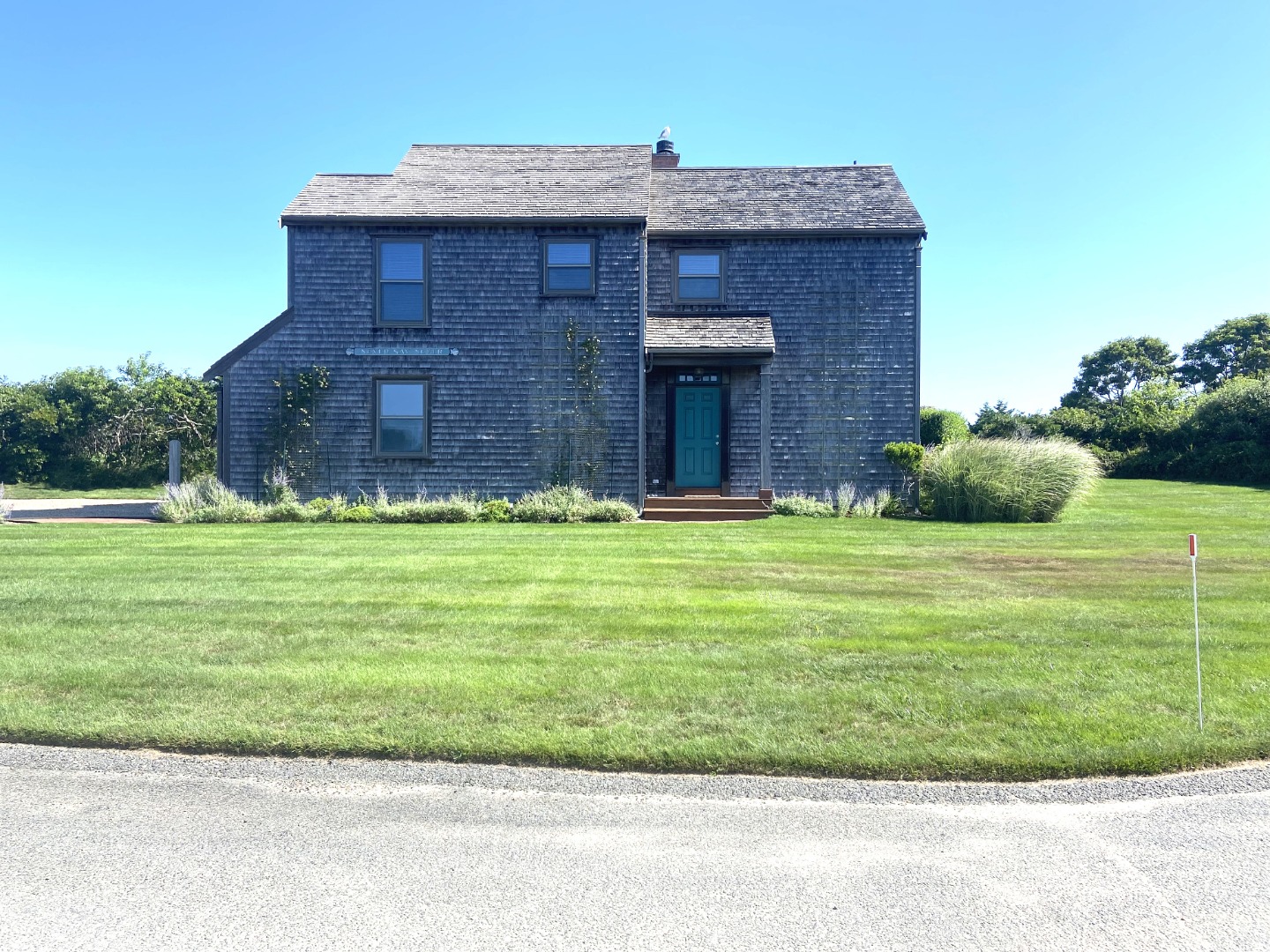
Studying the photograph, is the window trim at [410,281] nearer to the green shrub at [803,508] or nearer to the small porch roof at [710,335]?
the small porch roof at [710,335]

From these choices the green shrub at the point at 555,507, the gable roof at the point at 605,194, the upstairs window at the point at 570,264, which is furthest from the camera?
the upstairs window at the point at 570,264

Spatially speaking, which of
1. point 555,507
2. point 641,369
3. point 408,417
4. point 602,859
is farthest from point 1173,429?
point 602,859

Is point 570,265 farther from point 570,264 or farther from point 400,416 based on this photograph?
point 400,416

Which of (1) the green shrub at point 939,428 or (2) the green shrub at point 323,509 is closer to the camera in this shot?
(2) the green shrub at point 323,509

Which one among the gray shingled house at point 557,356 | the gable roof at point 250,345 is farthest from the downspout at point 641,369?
the gable roof at point 250,345

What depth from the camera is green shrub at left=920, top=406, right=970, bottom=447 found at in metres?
19.1

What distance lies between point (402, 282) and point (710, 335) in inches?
265

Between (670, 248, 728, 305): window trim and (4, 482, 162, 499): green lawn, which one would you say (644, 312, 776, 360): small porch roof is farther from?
(4, 482, 162, 499): green lawn

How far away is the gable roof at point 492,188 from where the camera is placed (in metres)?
17.0

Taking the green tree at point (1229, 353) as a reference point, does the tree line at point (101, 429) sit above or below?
below

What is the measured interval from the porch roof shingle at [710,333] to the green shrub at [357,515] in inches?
260

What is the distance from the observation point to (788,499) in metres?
16.8

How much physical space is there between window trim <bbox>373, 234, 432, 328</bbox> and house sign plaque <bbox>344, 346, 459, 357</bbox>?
1.55 ft

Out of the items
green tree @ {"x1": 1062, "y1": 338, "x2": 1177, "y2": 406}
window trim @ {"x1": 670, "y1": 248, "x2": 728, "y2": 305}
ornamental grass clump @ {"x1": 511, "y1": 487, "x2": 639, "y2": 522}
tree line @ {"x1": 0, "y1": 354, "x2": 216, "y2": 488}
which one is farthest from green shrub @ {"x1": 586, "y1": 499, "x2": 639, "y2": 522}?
green tree @ {"x1": 1062, "y1": 338, "x2": 1177, "y2": 406}
